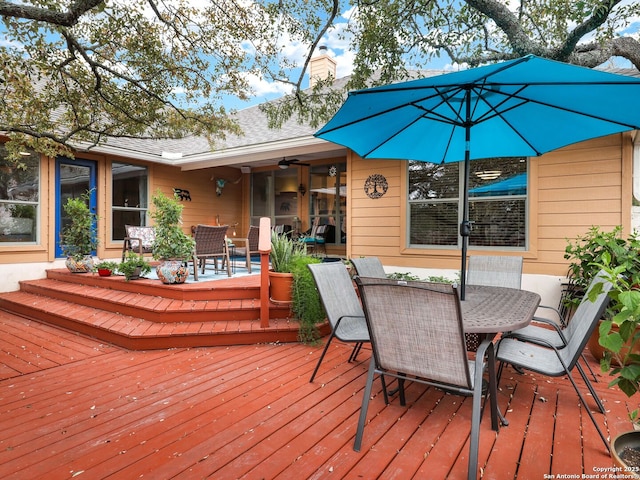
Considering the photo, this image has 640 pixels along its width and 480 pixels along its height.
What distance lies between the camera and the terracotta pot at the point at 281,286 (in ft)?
13.2

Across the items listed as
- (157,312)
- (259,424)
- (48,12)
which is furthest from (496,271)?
(48,12)

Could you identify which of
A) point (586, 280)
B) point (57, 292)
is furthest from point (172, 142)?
point (586, 280)

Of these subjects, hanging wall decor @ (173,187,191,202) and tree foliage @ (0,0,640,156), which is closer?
tree foliage @ (0,0,640,156)

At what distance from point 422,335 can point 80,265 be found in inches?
237

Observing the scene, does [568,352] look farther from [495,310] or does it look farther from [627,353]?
[627,353]

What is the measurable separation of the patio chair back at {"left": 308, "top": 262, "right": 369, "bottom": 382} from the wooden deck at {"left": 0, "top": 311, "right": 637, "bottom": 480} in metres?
0.39

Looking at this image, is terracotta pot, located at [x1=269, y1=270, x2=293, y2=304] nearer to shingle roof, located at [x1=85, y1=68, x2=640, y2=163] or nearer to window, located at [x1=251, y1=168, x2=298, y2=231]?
shingle roof, located at [x1=85, y1=68, x2=640, y2=163]

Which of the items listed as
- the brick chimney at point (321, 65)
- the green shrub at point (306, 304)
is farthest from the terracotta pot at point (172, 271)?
the brick chimney at point (321, 65)

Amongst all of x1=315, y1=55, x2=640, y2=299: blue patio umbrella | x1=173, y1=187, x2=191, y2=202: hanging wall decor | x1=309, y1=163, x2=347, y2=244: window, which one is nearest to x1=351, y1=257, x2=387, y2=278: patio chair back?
x1=315, y1=55, x2=640, y2=299: blue patio umbrella

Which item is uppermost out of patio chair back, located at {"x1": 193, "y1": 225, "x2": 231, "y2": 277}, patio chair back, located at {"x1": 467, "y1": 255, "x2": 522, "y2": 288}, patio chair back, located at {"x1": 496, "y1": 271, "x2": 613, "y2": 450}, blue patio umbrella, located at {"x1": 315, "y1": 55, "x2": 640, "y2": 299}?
blue patio umbrella, located at {"x1": 315, "y1": 55, "x2": 640, "y2": 299}

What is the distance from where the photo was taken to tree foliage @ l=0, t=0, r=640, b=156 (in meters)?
3.98

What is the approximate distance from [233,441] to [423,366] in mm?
1131

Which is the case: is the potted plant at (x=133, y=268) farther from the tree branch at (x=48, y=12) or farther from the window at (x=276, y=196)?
the window at (x=276, y=196)

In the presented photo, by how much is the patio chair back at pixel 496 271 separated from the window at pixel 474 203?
120cm
